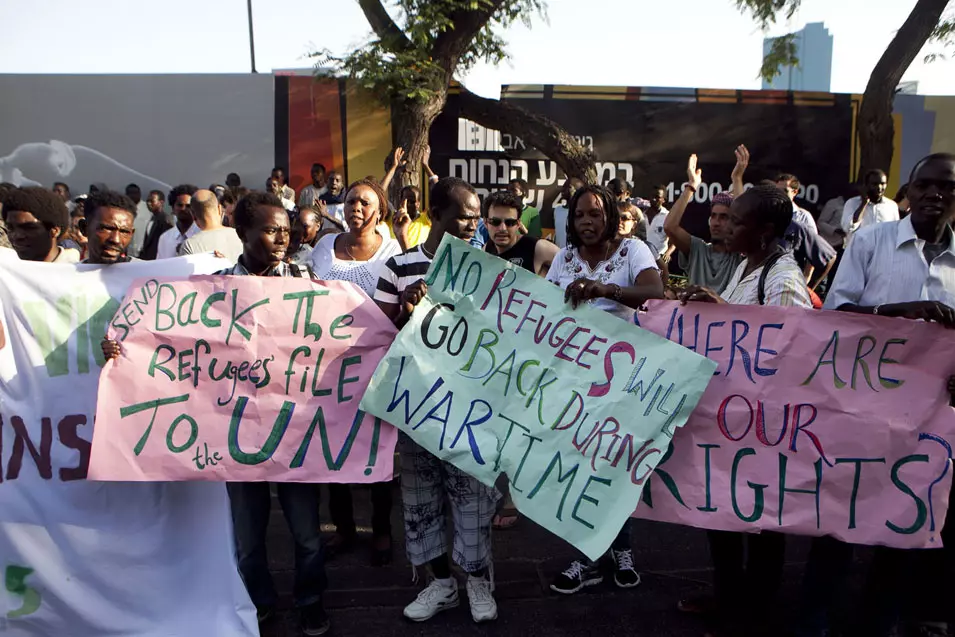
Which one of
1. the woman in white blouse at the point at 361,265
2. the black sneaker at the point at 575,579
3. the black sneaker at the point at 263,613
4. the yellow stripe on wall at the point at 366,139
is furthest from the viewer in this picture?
the yellow stripe on wall at the point at 366,139

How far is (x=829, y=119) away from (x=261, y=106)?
10174 millimetres

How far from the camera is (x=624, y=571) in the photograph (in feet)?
11.3

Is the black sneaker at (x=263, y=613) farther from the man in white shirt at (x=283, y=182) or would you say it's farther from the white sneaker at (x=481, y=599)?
the man in white shirt at (x=283, y=182)

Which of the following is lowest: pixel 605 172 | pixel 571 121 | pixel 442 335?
pixel 442 335

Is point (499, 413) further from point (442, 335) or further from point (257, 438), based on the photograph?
point (257, 438)

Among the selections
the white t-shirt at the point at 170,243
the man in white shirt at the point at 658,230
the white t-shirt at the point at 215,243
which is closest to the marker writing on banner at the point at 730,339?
the white t-shirt at the point at 215,243

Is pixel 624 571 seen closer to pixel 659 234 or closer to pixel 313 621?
pixel 313 621

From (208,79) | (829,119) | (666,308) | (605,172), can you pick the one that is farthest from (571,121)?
(666,308)

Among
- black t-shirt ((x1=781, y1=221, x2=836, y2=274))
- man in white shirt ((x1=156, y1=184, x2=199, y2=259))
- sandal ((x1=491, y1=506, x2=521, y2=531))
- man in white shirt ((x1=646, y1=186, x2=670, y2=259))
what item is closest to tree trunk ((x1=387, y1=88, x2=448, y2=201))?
man in white shirt ((x1=646, y1=186, x2=670, y2=259))

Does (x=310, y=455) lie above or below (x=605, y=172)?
below

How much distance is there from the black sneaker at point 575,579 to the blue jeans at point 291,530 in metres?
1.08

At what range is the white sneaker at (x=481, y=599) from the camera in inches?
124

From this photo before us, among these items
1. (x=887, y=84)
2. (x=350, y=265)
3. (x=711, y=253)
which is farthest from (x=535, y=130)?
(x=350, y=265)

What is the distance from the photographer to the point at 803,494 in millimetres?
2715
